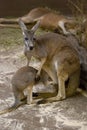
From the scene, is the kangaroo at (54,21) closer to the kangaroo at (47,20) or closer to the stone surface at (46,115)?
the kangaroo at (47,20)

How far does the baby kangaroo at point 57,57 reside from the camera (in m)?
4.61

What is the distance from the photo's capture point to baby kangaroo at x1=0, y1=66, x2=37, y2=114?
4410 mm

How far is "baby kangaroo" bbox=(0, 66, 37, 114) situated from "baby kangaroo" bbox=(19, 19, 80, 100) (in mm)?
166

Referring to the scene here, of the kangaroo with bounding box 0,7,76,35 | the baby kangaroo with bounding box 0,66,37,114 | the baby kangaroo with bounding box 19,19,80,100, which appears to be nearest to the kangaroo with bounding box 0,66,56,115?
the baby kangaroo with bounding box 0,66,37,114

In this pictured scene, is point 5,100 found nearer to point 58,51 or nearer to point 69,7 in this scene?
point 58,51

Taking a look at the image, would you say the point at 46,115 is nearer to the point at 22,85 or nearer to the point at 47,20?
the point at 22,85

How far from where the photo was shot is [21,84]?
4.40m

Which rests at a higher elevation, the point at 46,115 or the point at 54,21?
the point at 54,21

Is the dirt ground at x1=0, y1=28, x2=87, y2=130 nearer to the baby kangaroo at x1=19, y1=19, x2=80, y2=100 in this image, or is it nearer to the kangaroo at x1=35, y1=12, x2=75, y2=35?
the baby kangaroo at x1=19, y1=19, x2=80, y2=100

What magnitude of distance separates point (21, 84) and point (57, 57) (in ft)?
1.98

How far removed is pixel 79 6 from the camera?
6.83 metres

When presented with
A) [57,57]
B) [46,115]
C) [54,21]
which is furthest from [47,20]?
[46,115]

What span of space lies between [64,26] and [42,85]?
1.92m

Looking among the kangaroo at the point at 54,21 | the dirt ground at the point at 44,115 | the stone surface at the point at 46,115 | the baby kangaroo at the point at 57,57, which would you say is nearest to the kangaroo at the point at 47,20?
the kangaroo at the point at 54,21
